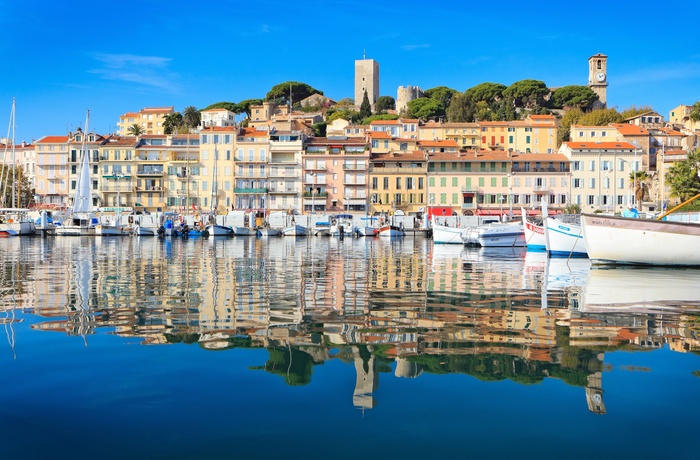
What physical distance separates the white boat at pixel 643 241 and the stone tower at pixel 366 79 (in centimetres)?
13733

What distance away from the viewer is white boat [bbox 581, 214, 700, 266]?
2341 cm

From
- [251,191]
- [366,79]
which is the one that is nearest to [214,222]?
[251,191]

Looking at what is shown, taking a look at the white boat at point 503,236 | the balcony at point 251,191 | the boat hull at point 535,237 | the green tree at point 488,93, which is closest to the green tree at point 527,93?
Answer: the green tree at point 488,93

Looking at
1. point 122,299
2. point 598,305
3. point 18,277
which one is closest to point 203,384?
point 122,299

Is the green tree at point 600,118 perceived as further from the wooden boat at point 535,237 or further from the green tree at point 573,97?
the wooden boat at point 535,237

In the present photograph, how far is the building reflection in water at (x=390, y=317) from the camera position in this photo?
7859 millimetres

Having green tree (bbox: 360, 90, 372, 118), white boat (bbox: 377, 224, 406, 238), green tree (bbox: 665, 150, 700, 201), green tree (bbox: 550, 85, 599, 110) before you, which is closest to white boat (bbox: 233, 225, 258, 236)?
white boat (bbox: 377, 224, 406, 238)

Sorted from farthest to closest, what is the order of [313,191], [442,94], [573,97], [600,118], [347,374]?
[442,94] → [573,97] → [600,118] → [313,191] → [347,374]

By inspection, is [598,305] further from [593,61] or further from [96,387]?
[593,61]

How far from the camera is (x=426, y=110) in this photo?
138m

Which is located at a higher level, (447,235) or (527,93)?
(527,93)

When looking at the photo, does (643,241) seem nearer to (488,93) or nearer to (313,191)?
(313,191)

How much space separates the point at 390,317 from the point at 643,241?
15.4 meters

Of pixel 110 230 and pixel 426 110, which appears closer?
pixel 110 230
